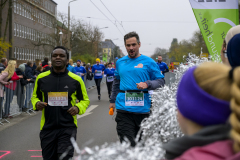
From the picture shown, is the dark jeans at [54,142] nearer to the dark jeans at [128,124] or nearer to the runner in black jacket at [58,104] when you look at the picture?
the runner in black jacket at [58,104]

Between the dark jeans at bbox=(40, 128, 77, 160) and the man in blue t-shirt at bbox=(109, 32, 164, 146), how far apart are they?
0.77 m

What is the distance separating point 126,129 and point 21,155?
2682 mm

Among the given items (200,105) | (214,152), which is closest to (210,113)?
(200,105)

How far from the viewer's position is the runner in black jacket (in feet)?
12.1

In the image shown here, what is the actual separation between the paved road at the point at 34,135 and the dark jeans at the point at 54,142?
1.18 meters

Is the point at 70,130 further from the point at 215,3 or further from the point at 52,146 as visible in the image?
the point at 215,3

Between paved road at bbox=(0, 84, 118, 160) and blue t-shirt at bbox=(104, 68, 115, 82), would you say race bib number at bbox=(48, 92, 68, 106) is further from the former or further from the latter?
blue t-shirt at bbox=(104, 68, 115, 82)

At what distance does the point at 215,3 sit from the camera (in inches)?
177

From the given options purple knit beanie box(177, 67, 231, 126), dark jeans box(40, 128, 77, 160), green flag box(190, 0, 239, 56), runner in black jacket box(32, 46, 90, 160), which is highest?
green flag box(190, 0, 239, 56)

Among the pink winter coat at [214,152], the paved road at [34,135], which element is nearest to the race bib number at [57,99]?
the paved road at [34,135]

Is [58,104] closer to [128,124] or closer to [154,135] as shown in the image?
[128,124]

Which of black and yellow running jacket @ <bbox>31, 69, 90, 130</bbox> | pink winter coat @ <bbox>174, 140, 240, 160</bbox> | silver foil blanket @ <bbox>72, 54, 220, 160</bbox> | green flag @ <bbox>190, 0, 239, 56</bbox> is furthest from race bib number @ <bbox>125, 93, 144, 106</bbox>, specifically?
pink winter coat @ <bbox>174, 140, 240, 160</bbox>

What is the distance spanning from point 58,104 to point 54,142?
1.55ft

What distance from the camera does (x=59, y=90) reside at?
12.6ft
